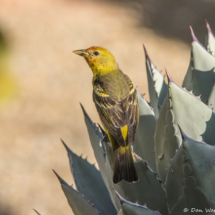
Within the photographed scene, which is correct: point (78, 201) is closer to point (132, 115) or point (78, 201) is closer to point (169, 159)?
point (169, 159)

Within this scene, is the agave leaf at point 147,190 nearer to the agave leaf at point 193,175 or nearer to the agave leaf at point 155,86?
the agave leaf at point 193,175

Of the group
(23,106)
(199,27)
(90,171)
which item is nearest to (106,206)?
(90,171)

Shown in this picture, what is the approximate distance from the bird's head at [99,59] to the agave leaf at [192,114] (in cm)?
148

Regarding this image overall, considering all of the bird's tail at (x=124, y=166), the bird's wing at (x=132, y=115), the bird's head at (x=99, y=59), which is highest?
the bird's head at (x=99, y=59)

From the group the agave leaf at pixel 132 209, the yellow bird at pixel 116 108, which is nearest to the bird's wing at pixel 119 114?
the yellow bird at pixel 116 108

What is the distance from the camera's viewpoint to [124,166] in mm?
2113

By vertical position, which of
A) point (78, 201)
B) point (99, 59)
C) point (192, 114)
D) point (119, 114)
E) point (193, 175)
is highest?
point (99, 59)

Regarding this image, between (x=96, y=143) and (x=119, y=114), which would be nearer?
(x=96, y=143)

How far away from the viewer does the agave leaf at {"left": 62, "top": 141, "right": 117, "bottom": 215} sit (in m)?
2.47

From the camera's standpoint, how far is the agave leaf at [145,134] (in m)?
2.31

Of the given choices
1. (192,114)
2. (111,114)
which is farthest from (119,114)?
(192,114)

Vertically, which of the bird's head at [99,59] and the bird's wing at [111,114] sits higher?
the bird's head at [99,59]

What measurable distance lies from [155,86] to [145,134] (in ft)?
1.23

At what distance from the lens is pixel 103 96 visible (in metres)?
2.94
